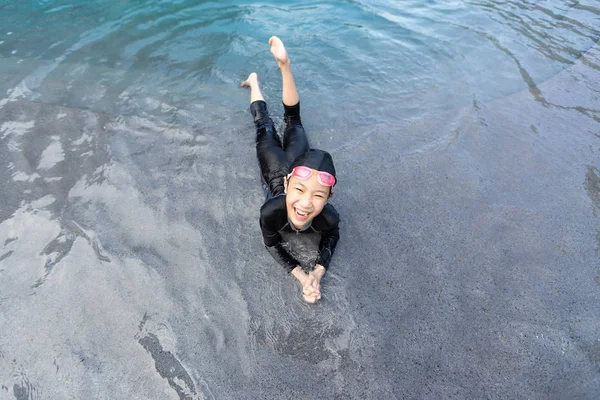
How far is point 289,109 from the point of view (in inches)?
161

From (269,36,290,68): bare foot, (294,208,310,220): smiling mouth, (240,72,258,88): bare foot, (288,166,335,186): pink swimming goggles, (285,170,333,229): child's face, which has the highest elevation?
(269,36,290,68): bare foot

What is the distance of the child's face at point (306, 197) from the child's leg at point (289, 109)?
1064 millimetres

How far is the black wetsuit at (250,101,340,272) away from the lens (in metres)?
2.82

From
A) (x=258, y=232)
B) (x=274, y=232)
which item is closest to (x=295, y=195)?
(x=274, y=232)

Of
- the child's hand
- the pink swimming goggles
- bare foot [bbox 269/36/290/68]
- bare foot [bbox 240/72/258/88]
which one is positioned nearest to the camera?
the pink swimming goggles

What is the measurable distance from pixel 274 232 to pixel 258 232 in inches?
17.5

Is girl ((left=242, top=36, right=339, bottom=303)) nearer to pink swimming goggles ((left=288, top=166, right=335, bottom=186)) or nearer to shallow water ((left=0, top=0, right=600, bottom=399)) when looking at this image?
pink swimming goggles ((left=288, top=166, right=335, bottom=186))

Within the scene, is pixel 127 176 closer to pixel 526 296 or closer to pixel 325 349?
pixel 325 349

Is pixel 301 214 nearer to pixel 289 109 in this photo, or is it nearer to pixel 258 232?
pixel 258 232

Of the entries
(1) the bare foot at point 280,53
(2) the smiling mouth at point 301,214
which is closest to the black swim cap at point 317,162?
(2) the smiling mouth at point 301,214

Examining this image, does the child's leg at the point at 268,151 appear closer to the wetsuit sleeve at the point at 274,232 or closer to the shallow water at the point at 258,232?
the shallow water at the point at 258,232

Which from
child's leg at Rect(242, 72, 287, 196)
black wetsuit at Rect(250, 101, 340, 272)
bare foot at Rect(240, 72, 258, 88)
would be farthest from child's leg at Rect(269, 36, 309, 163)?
bare foot at Rect(240, 72, 258, 88)

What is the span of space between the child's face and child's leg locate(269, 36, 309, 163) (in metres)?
1.06

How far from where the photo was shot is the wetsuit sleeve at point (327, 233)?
2.81 meters
